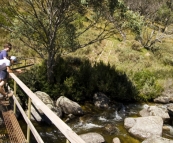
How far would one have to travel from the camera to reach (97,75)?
60.1 feet

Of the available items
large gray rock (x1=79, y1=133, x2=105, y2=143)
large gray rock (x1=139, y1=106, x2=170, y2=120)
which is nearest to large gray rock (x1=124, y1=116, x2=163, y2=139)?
large gray rock (x1=139, y1=106, x2=170, y2=120)

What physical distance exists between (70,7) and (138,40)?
2160 centimetres

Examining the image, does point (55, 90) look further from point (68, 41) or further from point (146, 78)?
point (146, 78)

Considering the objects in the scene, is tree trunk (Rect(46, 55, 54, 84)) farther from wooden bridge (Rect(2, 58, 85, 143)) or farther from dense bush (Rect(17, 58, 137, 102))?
wooden bridge (Rect(2, 58, 85, 143))

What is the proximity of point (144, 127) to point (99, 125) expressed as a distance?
270 centimetres

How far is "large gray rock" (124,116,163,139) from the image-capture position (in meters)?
12.7

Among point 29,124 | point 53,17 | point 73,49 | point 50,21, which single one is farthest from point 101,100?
point 29,124

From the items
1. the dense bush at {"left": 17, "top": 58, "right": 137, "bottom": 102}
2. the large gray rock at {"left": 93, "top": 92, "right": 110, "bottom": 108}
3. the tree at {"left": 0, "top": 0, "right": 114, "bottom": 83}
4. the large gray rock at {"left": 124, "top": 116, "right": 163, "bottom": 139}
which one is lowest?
the large gray rock at {"left": 124, "top": 116, "right": 163, "bottom": 139}

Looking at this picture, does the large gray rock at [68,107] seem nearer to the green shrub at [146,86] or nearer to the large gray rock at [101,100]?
the large gray rock at [101,100]

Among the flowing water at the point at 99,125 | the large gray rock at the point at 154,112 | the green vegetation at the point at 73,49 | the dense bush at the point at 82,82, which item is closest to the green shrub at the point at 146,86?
the green vegetation at the point at 73,49

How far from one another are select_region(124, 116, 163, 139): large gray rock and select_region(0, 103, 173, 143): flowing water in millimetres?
351

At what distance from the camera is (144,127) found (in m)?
13.0

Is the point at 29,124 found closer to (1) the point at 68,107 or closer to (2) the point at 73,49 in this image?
(1) the point at 68,107

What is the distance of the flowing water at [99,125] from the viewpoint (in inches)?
464
